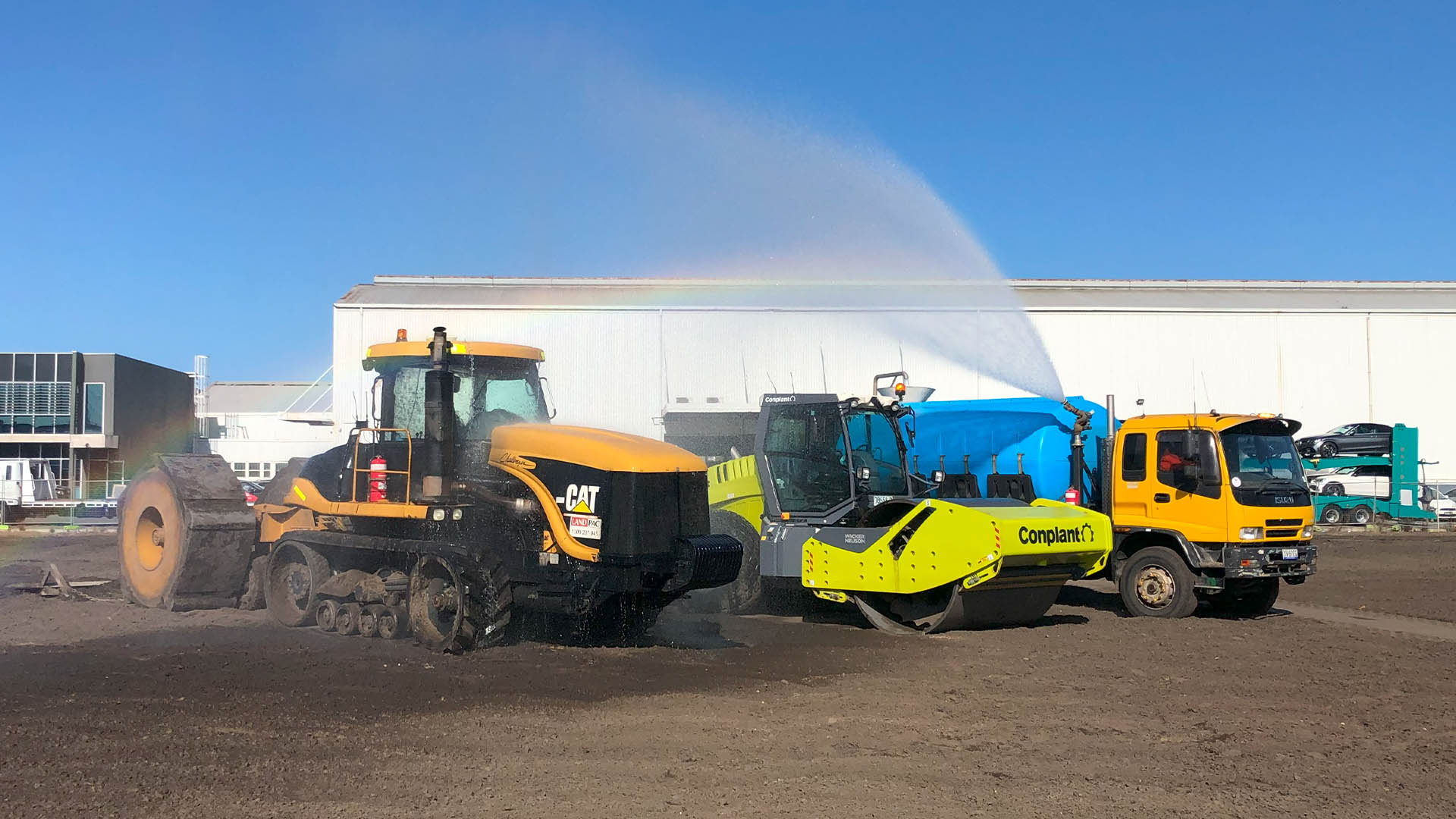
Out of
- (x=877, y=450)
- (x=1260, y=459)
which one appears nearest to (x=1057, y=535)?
(x=877, y=450)

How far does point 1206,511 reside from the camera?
13.5m

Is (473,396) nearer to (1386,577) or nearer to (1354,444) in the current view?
(1386,577)

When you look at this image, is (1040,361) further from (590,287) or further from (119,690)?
(590,287)

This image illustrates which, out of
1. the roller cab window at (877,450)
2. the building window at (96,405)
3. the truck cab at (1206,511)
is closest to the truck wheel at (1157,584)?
the truck cab at (1206,511)

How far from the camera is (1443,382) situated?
138ft

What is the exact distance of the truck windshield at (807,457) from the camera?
43.4 ft

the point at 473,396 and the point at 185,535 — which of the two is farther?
the point at 185,535

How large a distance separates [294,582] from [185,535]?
160cm

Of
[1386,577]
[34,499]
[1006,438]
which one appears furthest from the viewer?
[34,499]

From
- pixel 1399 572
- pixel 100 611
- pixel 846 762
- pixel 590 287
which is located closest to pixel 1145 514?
pixel 846 762

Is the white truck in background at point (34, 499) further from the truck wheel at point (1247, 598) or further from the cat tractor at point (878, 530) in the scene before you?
the truck wheel at point (1247, 598)

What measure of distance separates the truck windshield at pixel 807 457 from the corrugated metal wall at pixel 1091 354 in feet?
46.9

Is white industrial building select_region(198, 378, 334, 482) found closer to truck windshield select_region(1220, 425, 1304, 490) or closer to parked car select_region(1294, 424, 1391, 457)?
truck windshield select_region(1220, 425, 1304, 490)

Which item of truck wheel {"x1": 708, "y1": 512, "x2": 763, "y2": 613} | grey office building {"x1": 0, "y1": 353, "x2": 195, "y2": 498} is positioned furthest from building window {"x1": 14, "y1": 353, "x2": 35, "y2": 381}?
truck wheel {"x1": 708, "y1": 512, "x2": 763, "y2": 613}
